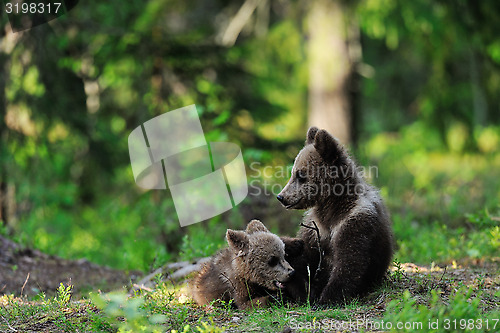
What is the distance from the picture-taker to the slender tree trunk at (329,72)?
513 inches

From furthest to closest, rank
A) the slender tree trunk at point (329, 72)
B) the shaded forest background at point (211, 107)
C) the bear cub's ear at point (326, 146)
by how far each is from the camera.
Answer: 1. the slender tree trunk at point (329, 72)
2. the shaded forest background at point (211, 107)
3. the bear cub's ear at point (326, 146)

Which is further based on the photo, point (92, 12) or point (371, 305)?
point (92, 12)

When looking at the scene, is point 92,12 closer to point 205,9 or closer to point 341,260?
point 205,9

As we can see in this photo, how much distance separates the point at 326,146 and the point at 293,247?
108 centimetres

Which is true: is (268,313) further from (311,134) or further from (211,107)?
(211,107)

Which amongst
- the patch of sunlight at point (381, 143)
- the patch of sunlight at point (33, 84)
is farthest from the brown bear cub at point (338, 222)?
the patch of sunlight at point (381, 143)

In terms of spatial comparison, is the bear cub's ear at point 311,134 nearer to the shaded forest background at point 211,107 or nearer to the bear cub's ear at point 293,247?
the bear cub's ear at point 293,247

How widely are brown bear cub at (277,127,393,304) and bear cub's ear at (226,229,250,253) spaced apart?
0.52 meters

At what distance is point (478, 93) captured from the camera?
48.8ft

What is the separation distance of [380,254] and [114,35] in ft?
26.6

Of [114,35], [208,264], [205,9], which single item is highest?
[205,9]

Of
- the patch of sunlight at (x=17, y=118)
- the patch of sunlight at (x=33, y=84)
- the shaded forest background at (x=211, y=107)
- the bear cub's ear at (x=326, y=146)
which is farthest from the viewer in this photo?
the patch of sunlight at (x=33, y=84)

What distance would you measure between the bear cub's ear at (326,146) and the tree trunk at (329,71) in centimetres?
759

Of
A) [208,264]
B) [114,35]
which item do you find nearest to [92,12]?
[114,35]
